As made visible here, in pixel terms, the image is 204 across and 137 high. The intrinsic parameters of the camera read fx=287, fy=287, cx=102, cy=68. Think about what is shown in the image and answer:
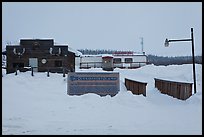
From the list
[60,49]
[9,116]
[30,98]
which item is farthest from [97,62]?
[9,116]

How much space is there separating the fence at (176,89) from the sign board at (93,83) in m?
3.22

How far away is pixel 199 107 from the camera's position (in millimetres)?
12945

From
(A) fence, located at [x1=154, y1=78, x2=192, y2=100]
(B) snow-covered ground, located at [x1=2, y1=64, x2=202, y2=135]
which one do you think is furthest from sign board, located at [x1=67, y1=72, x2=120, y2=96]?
(A) fence, located at [x1=154, y1=78, x2=192, y2=100]

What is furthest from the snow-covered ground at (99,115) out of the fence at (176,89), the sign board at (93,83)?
the sign board at (93,83)

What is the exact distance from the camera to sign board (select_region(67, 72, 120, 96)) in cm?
1766

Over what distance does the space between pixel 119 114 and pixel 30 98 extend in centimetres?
555

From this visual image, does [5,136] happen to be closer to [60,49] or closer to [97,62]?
[60,49]

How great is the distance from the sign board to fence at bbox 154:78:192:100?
3223 millimetres

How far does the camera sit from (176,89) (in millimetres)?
16672

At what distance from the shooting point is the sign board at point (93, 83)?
17.7 meters

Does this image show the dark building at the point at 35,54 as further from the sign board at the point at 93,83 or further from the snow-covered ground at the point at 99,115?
the snow-covered ground at the point at 99,115

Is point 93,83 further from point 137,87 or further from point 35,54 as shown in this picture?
point 35,54

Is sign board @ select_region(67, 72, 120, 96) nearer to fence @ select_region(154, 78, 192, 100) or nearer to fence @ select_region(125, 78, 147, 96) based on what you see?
fence @ select_region(125, 78, 147, 96)

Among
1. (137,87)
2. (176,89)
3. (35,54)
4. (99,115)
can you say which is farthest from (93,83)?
(35,54)
